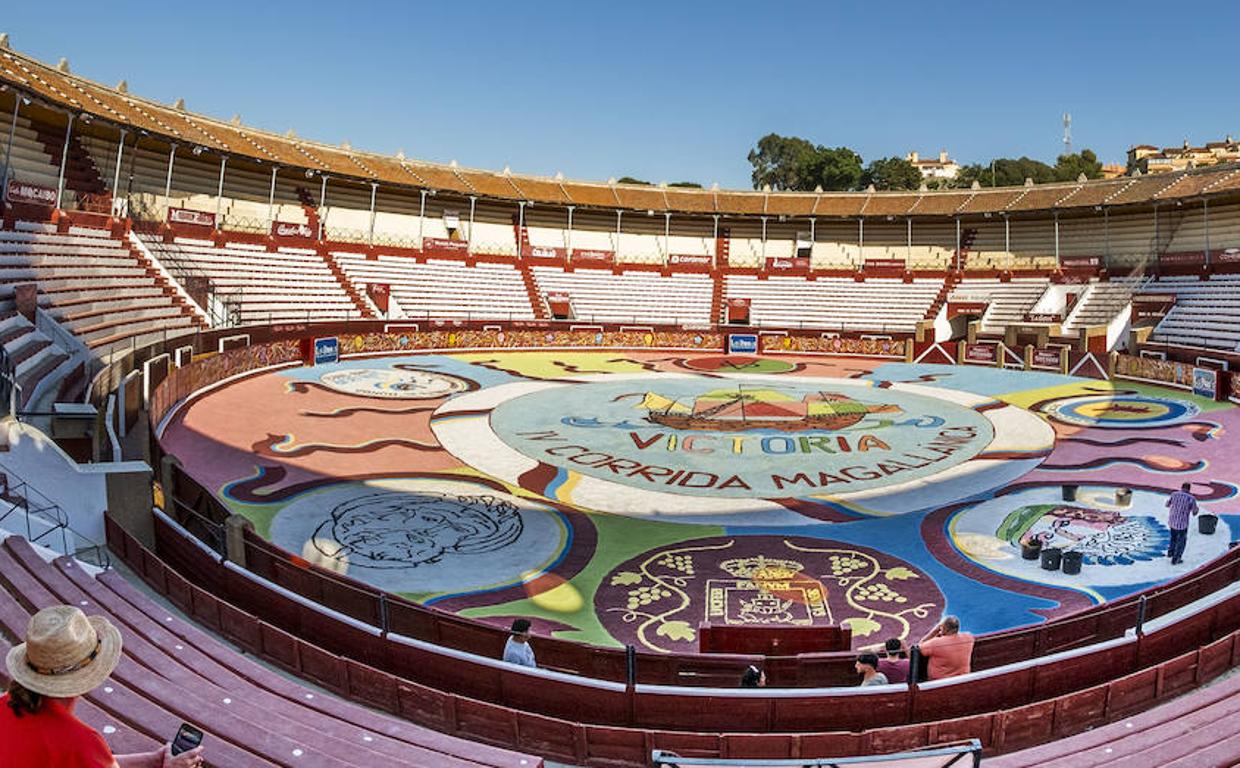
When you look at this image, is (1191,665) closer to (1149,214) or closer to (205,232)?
(205,232)

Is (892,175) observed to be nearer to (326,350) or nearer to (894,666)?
(326,350)

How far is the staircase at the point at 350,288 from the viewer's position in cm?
5431

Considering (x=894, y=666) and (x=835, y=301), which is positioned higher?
(x=835, y=301)

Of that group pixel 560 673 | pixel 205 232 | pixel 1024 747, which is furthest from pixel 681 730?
pixel 205 232

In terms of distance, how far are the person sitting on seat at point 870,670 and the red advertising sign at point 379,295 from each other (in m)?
49.2

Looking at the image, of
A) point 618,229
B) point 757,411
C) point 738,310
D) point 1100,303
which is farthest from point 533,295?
point 1100,303

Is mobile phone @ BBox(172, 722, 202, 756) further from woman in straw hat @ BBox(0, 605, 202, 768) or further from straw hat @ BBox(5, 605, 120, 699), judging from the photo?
straw hat @ BBox(5, 605, 120, 699)

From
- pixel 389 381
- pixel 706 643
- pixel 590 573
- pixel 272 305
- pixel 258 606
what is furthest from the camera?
pixel 272 305

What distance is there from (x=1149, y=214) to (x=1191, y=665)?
196ft

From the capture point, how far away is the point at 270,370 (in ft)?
133

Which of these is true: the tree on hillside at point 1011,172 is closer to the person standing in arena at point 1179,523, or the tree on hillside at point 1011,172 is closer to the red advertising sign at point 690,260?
the red advertising sign at point 690,260

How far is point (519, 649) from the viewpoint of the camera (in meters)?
10.6

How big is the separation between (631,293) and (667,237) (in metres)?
7.72

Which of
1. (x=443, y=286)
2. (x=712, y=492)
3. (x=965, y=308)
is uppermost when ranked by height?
(x=965, y=308)
